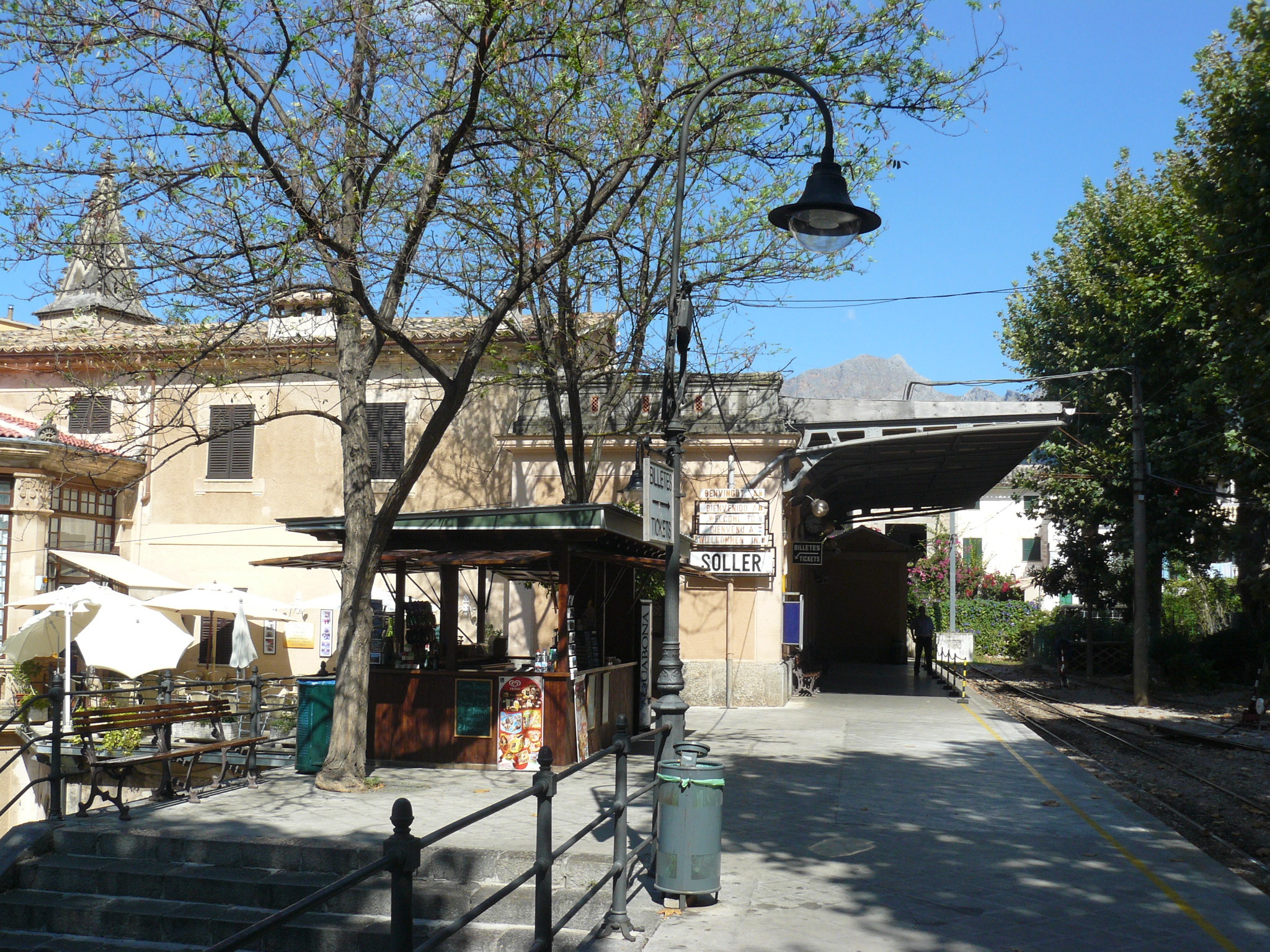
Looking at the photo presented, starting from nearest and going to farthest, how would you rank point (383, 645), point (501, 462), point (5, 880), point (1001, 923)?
point (1001, 923)
point (5, 880)
point (383, 645)
point (501, 462)

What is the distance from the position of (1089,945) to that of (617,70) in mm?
9622

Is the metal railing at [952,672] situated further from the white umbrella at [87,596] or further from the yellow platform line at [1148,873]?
the white umbrella at [87,596]

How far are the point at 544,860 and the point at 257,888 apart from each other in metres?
3.36

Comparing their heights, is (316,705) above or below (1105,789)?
above

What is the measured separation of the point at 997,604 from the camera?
47188 millimetres

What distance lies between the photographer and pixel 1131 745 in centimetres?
1678

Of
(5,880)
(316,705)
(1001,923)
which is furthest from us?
(316,705)

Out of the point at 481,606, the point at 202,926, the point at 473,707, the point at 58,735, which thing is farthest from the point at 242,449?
the point at 202,926

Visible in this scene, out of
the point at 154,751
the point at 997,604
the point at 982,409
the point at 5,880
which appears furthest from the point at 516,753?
the point at 997,604

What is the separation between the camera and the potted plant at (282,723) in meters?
16.0

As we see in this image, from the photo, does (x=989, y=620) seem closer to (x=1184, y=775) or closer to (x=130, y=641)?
(x=1184, y=775)

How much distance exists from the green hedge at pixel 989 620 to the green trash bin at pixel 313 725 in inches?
1498

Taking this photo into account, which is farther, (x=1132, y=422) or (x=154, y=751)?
(x=1132, y=422)

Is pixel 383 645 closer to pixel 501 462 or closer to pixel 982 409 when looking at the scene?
pixel 501 462
